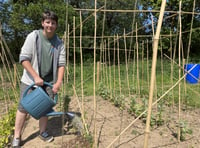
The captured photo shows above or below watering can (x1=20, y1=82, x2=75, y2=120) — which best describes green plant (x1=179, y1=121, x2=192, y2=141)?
below

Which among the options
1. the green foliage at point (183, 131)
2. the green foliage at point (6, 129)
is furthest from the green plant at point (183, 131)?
the green foliage at point (6, 129)

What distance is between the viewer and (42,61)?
2.01 meters

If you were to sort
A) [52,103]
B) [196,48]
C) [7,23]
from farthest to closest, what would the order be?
[196,48] < [7,23] < [52,103]

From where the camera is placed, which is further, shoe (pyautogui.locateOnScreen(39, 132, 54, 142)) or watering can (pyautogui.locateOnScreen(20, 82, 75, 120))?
shoe (pyautogui.locateOnScreen(39, 132, 54, 142))

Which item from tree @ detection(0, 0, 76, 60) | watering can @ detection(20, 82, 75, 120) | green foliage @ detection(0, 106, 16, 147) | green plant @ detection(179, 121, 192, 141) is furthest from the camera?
tree @ detection(0, 0, 76, 60)

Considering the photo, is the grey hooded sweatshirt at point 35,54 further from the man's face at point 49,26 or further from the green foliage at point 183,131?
the green foliage at point 183,131

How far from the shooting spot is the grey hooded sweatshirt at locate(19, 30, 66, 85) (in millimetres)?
1900

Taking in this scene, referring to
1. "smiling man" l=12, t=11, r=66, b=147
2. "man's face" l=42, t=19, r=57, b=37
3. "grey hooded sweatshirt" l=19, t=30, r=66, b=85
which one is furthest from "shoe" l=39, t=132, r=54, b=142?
"man's face" l=42, t=19, r=57, b=37

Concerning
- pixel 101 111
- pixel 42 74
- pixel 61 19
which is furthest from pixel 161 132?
pixel 61 19

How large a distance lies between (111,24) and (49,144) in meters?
12.1

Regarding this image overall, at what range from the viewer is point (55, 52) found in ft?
6.75

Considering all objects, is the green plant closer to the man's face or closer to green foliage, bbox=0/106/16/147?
the man's face

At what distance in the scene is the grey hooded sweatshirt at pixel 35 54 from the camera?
6.23 ft

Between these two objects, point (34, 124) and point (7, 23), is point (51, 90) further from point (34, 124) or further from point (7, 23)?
point (7, 23)
